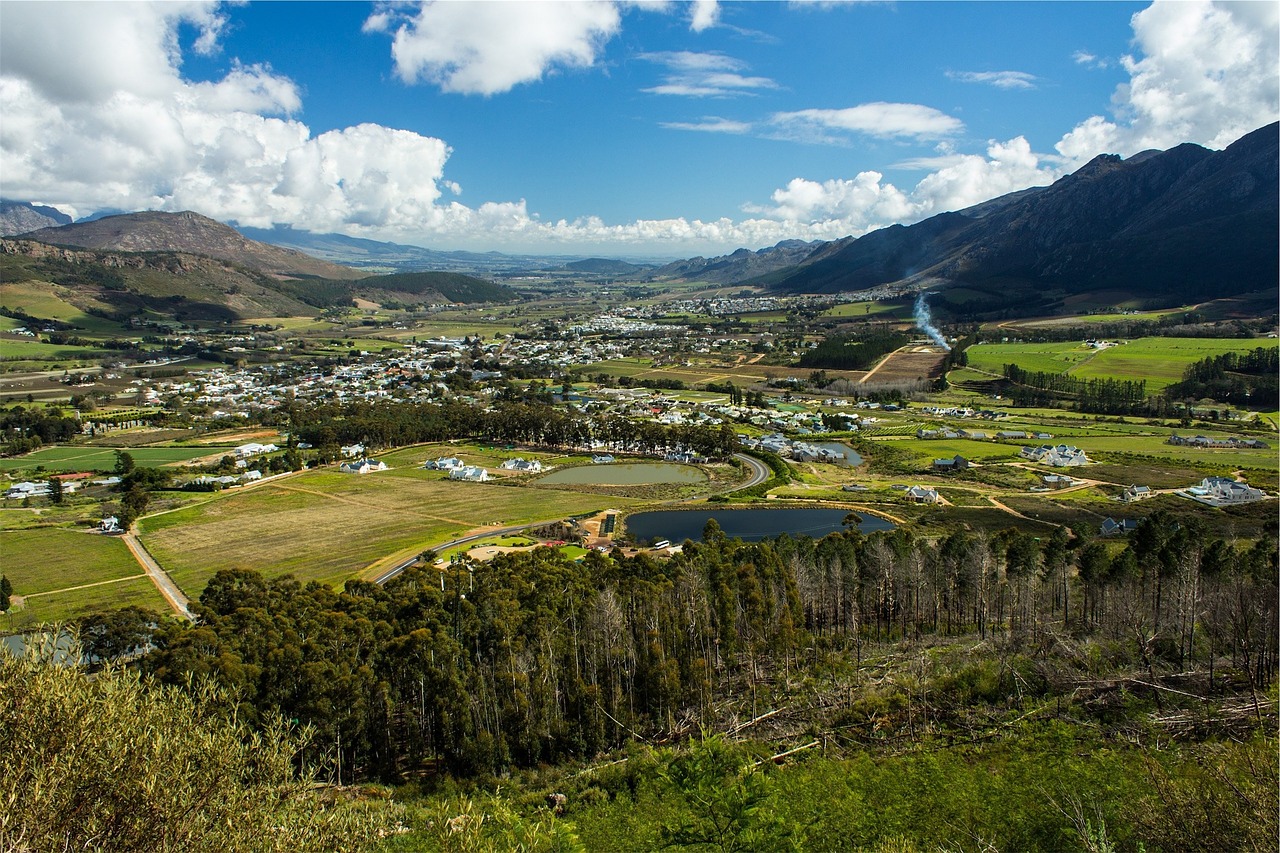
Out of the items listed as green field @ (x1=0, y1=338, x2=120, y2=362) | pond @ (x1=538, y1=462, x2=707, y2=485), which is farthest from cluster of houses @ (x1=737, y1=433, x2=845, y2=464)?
green field @ (x1=0, y1=338, x2=120, y2=362)

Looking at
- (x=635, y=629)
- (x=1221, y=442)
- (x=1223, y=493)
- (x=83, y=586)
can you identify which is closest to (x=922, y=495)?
(x=1223, y=493)

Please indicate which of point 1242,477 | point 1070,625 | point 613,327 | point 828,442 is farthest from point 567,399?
point 613,327

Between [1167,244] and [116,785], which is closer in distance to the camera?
[116,785]

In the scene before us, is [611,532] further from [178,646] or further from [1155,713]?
[1155,713]

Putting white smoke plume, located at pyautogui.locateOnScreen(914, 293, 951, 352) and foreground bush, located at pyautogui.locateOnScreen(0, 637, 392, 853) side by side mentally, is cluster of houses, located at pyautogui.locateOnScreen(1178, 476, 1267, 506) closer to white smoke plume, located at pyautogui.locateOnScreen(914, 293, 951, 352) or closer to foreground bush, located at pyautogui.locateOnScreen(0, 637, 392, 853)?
foreground bush, located at pyautogui.locateOnScreen(0, 637, 392, 853)

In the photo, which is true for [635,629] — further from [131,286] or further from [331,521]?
[131,286]

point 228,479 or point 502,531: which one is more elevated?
point 228,479

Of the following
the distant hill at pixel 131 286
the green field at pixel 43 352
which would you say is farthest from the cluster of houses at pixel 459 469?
the distant hill at pixel 131 286
